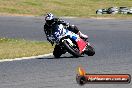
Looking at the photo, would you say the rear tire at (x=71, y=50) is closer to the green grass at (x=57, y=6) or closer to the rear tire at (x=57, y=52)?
the rear tire at (x=57, y=52)

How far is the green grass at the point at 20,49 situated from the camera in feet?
56.3

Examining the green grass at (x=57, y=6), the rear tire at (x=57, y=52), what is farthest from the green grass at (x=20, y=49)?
the green grass at (x=57, y=6)

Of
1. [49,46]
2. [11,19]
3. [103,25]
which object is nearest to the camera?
[49,46]

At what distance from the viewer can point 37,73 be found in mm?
12992

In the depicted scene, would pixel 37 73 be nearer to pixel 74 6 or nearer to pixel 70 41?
pixel 70 41

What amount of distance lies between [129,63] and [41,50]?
4.77 m

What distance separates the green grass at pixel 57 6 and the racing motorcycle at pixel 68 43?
23.1m

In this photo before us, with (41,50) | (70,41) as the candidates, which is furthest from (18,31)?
(70,41)

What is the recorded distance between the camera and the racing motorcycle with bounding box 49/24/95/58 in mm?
16703

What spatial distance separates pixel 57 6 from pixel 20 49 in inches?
1095

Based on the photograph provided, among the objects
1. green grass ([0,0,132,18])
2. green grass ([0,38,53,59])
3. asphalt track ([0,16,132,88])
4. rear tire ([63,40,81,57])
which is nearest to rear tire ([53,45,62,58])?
asphalt track ([0,16,132,88])

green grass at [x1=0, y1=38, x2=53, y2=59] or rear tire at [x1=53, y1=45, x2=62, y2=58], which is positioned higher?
rear tire at [x1=53, y1=45, x2=62, y2=58]

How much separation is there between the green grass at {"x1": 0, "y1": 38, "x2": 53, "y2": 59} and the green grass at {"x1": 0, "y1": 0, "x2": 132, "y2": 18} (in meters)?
19.6

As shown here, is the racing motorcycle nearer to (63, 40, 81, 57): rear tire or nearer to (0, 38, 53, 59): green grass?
(63, 40, 81, 57): rear tire
